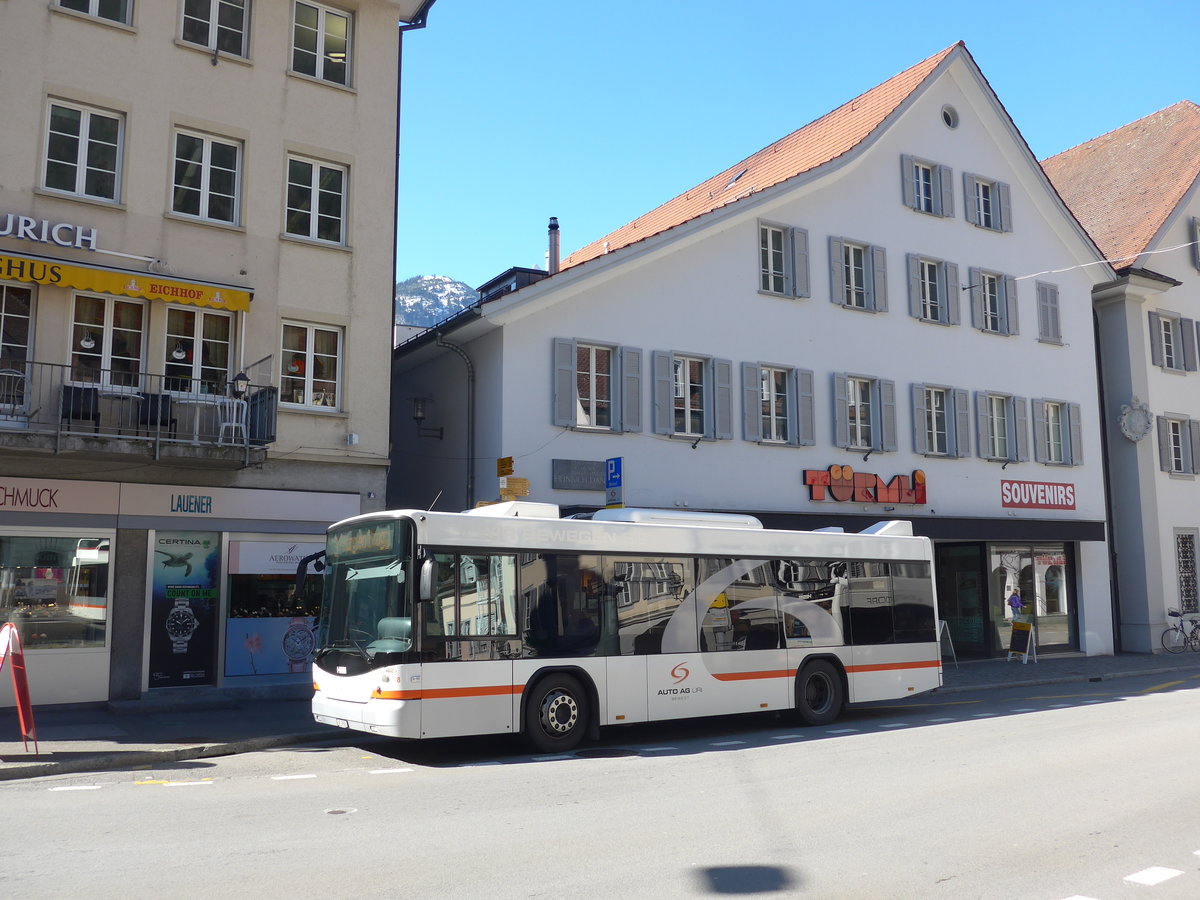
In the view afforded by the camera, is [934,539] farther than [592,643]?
Yes

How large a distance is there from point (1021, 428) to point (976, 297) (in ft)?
11.0

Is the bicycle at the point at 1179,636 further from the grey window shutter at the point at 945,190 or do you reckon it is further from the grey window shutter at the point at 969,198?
the grey window shutter at the point at 945,190

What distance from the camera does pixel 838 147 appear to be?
2402cm

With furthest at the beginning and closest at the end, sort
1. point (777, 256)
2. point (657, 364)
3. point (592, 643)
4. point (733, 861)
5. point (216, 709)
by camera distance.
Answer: point (777, 256) < point (657, 364) < point (216, 709) < point (592, 643) < point (733, 861)

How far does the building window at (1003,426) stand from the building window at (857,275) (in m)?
3.82

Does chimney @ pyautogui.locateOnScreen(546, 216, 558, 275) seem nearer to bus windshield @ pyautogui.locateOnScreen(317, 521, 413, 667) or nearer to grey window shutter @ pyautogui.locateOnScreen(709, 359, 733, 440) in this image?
grey window shutter @ pyautogui.locateOnScreen(709, 359, 733, 440)

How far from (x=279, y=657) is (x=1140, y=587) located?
72.0 ft

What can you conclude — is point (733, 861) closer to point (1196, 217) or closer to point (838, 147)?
point (838, 147)

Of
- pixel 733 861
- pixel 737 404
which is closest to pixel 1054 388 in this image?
pixel 737 404

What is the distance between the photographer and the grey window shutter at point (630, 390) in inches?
775

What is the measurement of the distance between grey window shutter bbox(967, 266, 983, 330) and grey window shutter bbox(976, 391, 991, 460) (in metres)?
1.74

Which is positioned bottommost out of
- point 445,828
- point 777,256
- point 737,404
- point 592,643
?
point 445,828

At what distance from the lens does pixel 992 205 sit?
1051 inches

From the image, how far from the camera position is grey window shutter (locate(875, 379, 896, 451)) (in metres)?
23.3
